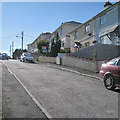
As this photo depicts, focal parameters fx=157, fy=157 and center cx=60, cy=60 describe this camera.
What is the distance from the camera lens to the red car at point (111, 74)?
6.70 metres

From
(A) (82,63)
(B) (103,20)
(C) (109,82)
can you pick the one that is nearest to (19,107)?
(C) (109,82)

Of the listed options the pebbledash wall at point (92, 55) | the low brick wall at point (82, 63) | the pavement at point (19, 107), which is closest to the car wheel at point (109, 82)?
the pavement at point (19, 107)

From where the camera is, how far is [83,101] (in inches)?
207

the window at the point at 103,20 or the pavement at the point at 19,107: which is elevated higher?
the window at the point at 103,20

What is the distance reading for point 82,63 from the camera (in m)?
16.4

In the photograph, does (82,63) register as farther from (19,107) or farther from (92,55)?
(19,107)

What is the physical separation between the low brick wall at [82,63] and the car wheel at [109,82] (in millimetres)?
6388

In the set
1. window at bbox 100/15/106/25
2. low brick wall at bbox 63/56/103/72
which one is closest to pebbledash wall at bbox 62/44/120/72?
low brick wall at bbox 63/56/103/72

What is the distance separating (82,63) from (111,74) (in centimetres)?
938

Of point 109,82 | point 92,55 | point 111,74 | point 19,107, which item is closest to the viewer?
point 19,107

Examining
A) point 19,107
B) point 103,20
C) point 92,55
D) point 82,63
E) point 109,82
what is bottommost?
point 19,107

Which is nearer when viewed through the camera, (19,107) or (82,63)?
(19,107)

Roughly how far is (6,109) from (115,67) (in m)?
4.81

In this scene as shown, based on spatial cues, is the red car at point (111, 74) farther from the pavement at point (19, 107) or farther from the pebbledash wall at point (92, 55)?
the pebbledash wall at point (92, 55)
